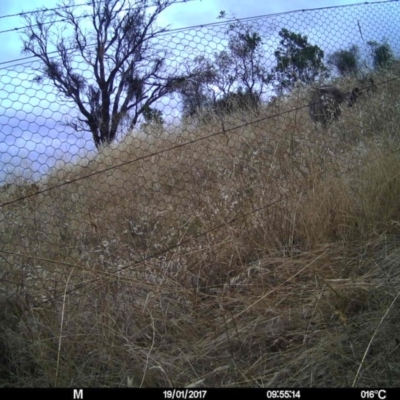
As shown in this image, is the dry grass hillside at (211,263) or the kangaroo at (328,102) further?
the kangaroo at (328,102)

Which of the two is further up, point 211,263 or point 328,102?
point 328,102

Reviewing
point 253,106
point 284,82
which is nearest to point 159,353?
point 253,106

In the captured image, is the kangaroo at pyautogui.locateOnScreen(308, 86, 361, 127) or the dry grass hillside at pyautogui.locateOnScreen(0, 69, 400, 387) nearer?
the dry grass hillside at pyautogui.locateOnScreen(0, 69, 400, 387)

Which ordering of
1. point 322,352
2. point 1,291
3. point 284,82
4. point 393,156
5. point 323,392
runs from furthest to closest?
1. point 284,82
2. point 393,156
3. point 1,291
4. point 322,352
5. point 323,392

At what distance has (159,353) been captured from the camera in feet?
6.47

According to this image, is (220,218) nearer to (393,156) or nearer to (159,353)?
(159,353)

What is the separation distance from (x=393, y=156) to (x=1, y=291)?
11.1 ft

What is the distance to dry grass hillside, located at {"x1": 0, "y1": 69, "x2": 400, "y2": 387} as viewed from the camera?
6.26 ft

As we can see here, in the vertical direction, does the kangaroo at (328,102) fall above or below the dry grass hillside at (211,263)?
above

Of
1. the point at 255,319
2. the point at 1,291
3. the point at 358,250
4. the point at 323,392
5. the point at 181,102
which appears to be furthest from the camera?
the point at 181,102

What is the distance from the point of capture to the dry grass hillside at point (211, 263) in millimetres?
1907

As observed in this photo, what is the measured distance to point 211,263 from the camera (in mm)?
2598

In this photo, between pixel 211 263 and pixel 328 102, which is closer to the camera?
pixel 211 263

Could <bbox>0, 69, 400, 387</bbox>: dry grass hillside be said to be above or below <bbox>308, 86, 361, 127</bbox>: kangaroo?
below
